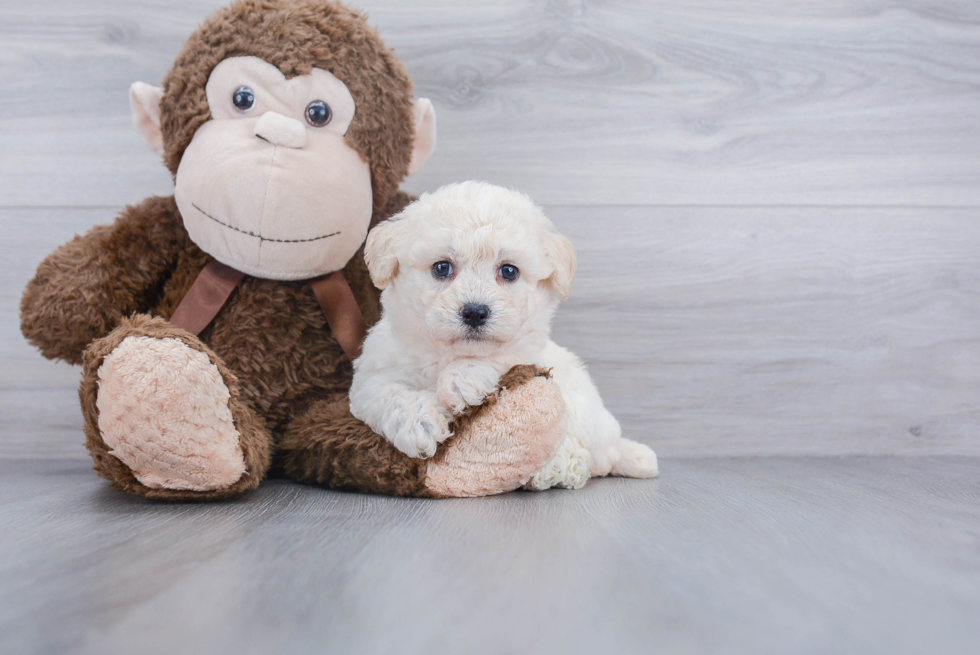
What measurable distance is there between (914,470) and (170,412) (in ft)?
4.17

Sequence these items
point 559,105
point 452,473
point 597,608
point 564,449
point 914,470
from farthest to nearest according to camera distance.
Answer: point 559,105
point 914,470
point 564,449
point 452,473
point 597,608

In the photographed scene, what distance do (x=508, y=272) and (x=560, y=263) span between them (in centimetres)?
8

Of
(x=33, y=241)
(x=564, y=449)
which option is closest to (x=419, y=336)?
(x=564, y=449)

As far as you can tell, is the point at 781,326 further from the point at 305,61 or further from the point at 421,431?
the point at 305,61

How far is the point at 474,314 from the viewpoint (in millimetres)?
839

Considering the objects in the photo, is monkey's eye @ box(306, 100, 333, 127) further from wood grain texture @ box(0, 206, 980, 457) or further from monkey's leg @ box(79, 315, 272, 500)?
wood grain texture @ box(0, 206, 980, 457)

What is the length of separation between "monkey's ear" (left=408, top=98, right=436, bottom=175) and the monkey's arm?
0.40 meters

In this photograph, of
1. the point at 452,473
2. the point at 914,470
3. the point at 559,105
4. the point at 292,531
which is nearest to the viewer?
the point at 292,531

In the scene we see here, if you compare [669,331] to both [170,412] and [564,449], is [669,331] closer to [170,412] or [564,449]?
[564,449]

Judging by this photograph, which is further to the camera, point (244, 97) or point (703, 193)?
point (703, 193)

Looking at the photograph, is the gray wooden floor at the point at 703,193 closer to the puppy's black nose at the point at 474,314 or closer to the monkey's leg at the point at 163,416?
the monkey's leg at the point at 163,416

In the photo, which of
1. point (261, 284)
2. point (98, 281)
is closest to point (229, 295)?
point (261, 284)

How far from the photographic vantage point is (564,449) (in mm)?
987

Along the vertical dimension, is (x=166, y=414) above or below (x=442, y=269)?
below
